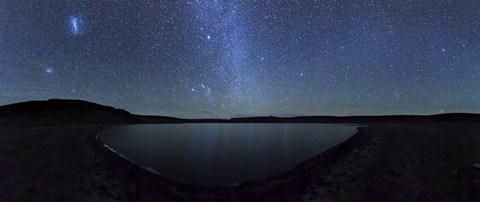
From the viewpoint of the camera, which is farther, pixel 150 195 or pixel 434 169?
pixel 434 169

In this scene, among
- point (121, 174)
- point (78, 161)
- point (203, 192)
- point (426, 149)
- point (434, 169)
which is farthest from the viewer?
point (426, 149)

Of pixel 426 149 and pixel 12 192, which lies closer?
pixel 12 192

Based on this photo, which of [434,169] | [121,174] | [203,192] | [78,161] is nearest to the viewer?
[203,192]

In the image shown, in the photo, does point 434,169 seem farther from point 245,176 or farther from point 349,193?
point 245,176

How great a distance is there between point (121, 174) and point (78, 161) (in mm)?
4467

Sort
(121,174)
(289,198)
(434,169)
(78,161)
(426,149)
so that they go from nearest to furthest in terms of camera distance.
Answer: (289,198) < (434,169) < (121,174) < (78,161) < (426,149)

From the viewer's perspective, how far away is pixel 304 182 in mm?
13844

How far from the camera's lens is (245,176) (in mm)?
16109

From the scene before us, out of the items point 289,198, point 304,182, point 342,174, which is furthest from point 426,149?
point 289,198

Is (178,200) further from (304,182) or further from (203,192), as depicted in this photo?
(304,182)

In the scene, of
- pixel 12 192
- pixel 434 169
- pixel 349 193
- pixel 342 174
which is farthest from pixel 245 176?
pixel 12 192

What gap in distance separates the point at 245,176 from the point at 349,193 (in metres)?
5.46

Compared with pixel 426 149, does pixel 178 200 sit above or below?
below

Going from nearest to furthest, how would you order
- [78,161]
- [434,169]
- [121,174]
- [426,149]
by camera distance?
[434,169] → [121,174] → [78,161] → [426,149]
